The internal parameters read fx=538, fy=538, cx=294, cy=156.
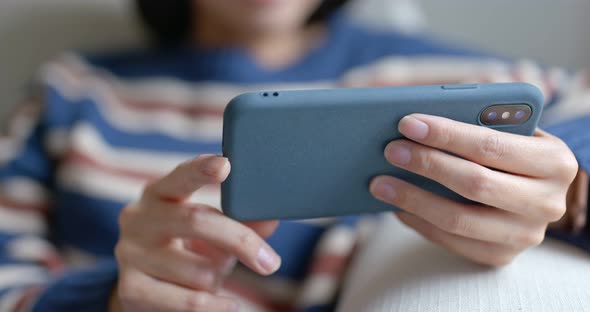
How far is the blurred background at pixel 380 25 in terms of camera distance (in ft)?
3.07

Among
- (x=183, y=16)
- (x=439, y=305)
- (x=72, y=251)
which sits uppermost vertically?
(x=183, y=16)

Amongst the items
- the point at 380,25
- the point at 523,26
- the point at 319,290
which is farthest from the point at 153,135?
the point at 523,26

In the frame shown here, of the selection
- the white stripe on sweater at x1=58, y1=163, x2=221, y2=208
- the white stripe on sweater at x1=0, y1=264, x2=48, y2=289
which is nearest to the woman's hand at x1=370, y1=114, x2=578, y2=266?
the white stripe on sweater at x1=58, y1=163, x2=221, y2=208

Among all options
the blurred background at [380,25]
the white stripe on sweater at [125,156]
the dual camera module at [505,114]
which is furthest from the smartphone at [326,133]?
the blurred background at [380,25]

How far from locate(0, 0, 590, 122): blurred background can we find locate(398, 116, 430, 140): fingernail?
582 mm

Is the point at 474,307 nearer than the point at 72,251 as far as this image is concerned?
Yes

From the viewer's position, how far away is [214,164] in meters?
0.39

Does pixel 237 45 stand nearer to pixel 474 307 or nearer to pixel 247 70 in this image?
pixel 247 70

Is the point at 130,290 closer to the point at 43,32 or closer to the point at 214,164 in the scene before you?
the point at 214,164

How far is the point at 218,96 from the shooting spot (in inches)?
31.8

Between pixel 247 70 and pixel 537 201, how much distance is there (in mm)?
503

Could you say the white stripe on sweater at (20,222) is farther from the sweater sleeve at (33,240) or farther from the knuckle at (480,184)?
the knuckle at (480,184)

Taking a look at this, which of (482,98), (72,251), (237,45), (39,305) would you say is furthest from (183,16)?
(482,98)

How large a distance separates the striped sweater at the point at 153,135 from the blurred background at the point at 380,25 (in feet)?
0.33
